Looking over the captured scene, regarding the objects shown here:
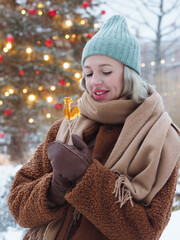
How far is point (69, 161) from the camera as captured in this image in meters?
0.81

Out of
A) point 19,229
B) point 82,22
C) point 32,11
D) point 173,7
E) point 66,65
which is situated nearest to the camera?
point 19,229

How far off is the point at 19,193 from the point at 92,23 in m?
3.59

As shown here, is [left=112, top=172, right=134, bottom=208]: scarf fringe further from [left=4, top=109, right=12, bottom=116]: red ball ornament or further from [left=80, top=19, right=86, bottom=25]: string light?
[left=80, top=19, right=86, bottom=25]: string light

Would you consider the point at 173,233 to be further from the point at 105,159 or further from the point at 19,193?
the point at 19,193

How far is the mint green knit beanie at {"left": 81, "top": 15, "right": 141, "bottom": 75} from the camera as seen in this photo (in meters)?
1.03

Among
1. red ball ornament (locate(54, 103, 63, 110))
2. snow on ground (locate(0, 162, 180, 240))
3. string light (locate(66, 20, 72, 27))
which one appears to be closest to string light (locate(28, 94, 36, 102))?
red ball ornament (locate(54, 103, 63, 110))

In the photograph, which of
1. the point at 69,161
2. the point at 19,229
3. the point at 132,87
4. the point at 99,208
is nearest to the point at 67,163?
the point at 69,161

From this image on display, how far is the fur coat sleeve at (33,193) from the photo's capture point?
3.01 ft

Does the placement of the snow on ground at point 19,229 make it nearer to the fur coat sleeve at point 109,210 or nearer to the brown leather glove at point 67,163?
the fur coat sleeve at point 109,210

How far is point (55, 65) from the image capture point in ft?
12.9

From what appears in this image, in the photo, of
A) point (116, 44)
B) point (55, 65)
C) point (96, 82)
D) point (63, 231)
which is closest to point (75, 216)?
point (63, 231)

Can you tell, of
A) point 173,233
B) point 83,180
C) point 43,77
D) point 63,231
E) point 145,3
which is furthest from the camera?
point 145,3

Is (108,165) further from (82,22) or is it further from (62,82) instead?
(82,22)

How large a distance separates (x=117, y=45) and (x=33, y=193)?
695 millimetres
